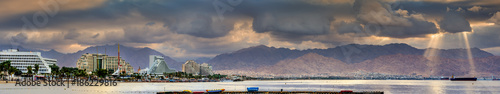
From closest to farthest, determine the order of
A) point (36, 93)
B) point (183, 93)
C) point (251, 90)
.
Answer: point (183, 93) < point (251, 90) < point (36, 93)

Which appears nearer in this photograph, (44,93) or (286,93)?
(286,93)

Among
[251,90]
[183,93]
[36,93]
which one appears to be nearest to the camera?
[183,93]

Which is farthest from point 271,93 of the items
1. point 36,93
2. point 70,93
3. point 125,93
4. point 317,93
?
point 36,93

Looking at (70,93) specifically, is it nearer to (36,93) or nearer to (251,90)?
(36,93)

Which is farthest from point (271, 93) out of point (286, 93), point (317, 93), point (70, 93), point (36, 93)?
point (36, 93)

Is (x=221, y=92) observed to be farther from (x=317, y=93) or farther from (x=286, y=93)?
(x=317, y=93)

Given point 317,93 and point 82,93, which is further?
point 82,93

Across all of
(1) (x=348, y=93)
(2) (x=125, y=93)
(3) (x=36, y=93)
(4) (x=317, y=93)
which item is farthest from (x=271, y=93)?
(3) (x=36, y=93)
